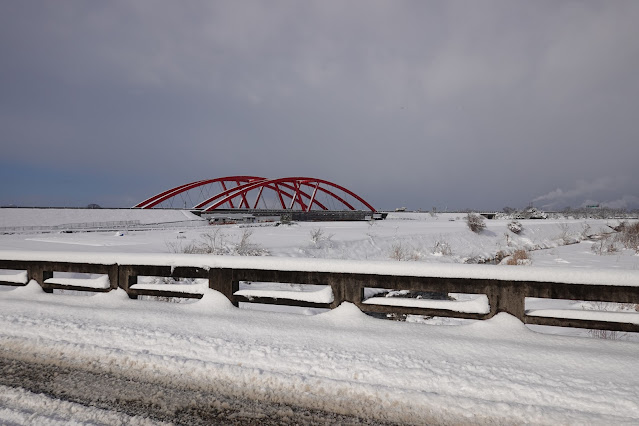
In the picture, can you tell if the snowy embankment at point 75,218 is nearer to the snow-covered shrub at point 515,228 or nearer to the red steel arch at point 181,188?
the red steel arch at point 181,188

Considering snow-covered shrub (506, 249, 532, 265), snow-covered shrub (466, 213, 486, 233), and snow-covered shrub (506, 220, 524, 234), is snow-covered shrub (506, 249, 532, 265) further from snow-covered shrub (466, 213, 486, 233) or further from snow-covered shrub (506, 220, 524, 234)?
snow-covered shrub (506, 220, 524, 234)

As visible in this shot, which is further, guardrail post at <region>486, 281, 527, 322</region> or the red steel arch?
the red steel arch

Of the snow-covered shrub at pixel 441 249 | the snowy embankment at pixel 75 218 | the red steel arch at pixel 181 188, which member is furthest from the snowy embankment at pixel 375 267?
the red steel arch at pixel 181 188

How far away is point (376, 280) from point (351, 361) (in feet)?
4.49

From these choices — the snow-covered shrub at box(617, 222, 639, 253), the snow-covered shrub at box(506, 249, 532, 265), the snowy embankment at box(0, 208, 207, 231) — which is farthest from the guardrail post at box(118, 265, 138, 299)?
the snowy embankment at box(0, 208, 207, 231)

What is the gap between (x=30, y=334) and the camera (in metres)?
4.43

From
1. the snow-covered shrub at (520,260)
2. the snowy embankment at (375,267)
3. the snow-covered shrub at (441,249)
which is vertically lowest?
the snow-covered shrub at (520,260)

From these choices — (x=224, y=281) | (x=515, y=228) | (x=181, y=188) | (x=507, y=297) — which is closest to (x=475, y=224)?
(x=515, y=228)

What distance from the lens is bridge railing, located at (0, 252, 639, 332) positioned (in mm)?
4051

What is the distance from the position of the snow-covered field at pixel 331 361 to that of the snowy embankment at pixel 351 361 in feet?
0.04

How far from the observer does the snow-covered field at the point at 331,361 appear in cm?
282

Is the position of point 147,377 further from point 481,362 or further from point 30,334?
point 481,362

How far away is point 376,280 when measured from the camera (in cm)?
475

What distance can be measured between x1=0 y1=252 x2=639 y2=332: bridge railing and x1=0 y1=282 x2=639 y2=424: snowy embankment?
20cm
